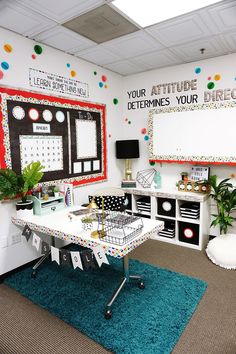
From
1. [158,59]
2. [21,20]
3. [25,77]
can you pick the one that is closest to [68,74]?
[25,77]

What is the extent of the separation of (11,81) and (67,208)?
1539 millimetres

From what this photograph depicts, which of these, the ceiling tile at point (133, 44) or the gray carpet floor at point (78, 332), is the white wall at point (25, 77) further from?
the ceiling tile at point (133, 44)

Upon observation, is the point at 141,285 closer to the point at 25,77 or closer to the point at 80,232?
the point at 80,232

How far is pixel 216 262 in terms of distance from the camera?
2.93 m

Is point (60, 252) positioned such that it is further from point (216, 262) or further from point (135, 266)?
point (216, 262)

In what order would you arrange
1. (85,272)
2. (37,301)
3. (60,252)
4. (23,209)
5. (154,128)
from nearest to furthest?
1. (60,252)
2. (37,301)
3. (23,209)
4. (85,272)
5. (154,128)

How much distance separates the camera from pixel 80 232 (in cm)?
215

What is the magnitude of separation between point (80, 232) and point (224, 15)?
2378mm

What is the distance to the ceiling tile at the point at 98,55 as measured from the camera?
307 centimetres

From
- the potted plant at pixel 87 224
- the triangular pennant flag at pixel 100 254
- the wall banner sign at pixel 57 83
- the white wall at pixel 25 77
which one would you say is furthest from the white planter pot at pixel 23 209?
the wall banner sign at pixel 57 83

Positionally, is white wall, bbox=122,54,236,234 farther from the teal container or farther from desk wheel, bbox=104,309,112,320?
desk wheel, bbox=104,309,112,320

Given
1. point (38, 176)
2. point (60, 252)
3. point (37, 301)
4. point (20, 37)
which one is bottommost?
point (37, 301)

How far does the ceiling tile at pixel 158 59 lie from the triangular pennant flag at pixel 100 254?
2562mm

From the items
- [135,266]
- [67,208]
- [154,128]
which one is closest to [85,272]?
[135,266]
